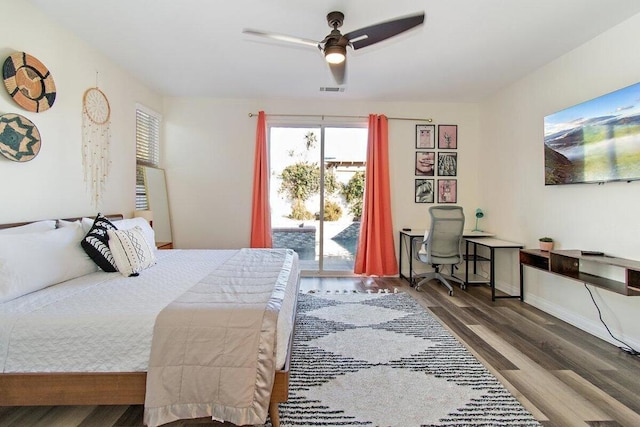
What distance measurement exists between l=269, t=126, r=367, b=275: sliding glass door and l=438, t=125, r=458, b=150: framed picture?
1.15 metres

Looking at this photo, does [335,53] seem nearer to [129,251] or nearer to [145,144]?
[129,251]

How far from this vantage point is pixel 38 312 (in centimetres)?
151

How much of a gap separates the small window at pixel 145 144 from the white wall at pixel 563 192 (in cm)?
474

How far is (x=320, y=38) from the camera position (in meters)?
2.88

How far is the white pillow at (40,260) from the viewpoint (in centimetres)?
172

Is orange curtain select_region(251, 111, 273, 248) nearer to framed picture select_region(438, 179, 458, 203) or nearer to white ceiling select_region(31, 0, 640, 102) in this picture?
white ceiling select_region(31, 0, 640, 102)

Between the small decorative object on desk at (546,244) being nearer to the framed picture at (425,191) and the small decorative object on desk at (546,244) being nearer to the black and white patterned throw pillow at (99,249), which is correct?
the framed picture at (425,191)

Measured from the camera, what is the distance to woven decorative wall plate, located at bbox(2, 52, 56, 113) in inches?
85.8

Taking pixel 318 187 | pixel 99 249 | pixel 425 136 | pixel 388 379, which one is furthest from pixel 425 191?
pixel 99 249

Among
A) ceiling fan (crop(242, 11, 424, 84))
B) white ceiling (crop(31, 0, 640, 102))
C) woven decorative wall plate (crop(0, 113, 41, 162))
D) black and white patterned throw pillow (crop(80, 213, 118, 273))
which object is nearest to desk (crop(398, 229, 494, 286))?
white ceiling (crop(31, 0, 640, 102))

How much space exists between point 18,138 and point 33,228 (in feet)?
2.17

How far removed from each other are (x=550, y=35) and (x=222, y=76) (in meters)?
3.37

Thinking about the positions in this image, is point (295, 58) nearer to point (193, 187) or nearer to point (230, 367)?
point (193, 187)

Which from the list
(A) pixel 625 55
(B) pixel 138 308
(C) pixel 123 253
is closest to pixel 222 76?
(C) pixel 123 253
